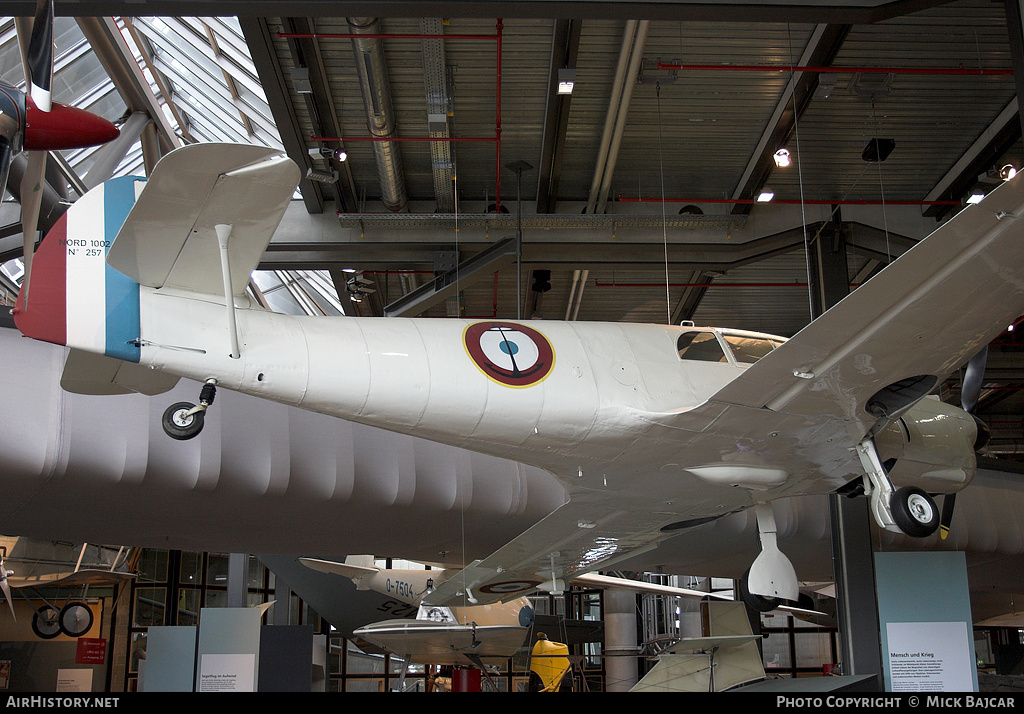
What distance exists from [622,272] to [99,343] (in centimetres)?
973

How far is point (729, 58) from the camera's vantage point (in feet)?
28.5

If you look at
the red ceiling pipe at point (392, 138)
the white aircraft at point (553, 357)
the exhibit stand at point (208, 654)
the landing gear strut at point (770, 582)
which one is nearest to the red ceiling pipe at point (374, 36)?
the red ceiling pipe at point (392, 138)

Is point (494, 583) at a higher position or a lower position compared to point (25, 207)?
lower

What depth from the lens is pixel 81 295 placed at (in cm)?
490

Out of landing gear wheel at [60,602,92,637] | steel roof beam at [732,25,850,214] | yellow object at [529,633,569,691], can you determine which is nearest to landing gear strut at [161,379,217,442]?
steel roof beam at [732,25,850,214]

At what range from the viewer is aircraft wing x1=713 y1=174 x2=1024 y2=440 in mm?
4602

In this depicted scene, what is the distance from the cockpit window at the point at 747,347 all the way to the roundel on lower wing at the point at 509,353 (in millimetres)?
1733

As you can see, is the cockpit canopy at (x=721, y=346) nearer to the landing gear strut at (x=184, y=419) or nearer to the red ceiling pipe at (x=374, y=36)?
the landing gear strut at (x=184, y=419)

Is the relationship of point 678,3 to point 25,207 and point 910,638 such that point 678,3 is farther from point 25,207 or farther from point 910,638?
point 910,638

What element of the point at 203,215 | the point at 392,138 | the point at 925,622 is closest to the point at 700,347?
the point at 203,215

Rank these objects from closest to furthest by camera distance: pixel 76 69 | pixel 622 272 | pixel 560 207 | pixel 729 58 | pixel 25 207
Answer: pixel 25 207 → pixel 729 58 → pixel 76 69 → pixel 560 207 → pixel 622 272

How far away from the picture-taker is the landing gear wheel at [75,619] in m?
18.7

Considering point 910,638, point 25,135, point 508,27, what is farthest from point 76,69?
point 910,638

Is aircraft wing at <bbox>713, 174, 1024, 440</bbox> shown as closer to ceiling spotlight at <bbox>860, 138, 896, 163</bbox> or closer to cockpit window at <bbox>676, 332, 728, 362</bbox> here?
cockpit window at <bbox>676, 332, 728, 362</bbox>
